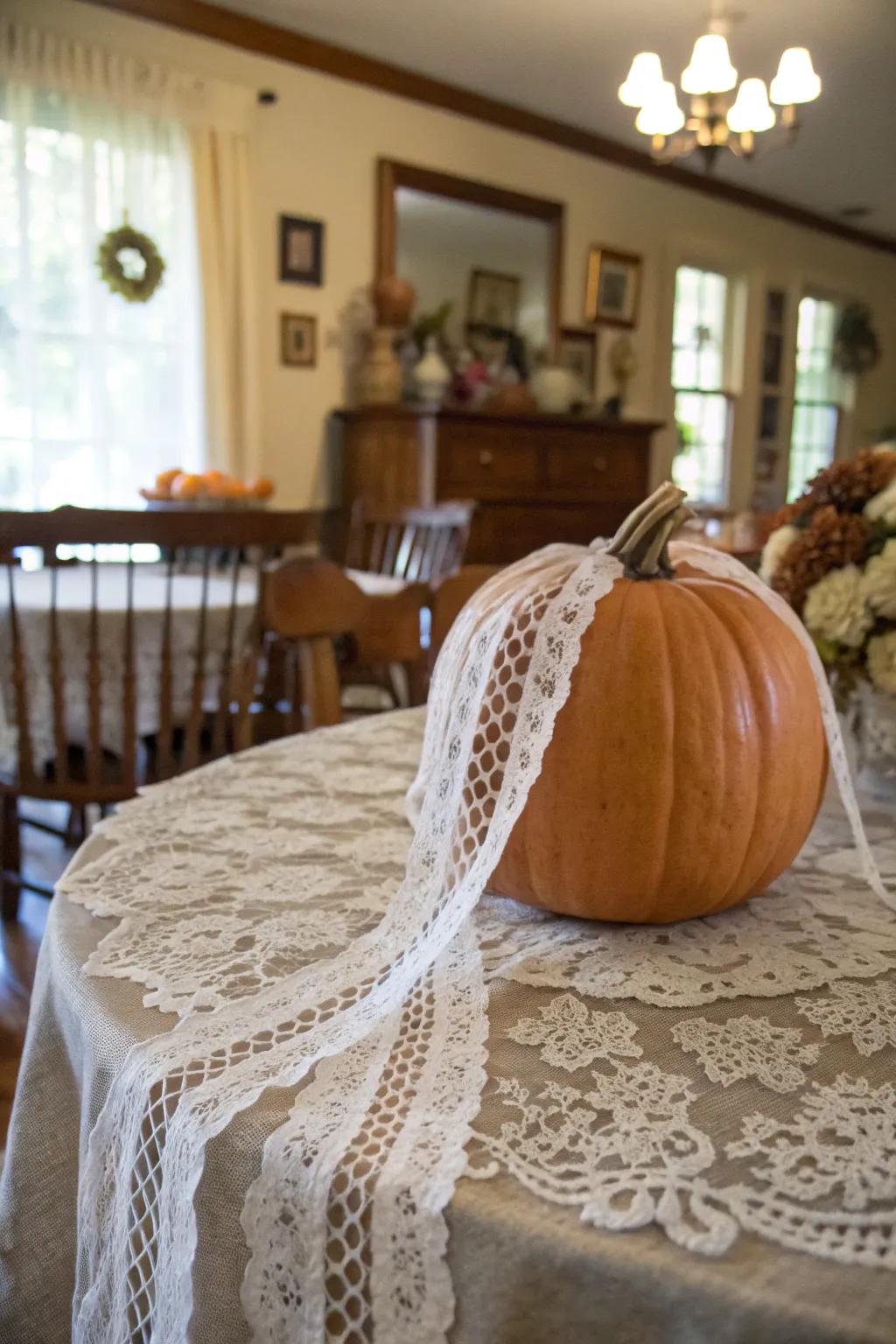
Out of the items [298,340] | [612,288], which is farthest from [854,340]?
[298,340]

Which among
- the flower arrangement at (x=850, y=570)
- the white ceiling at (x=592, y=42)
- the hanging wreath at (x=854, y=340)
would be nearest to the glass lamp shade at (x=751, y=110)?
the white ceiling at (x=592, y=42)

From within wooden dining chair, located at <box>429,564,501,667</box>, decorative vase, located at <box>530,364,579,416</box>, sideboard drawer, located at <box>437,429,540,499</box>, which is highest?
decorative vase, located at <box>530,364,579,416</box>

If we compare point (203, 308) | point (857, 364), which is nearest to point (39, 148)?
point (203, 308)

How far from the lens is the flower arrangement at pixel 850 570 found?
831 millimetres

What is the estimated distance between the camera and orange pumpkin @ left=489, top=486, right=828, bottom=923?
0.61 metres

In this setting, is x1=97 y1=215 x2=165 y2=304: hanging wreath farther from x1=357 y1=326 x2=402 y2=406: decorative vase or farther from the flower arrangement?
the flower arrangement

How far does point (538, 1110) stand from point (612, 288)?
5818 mm

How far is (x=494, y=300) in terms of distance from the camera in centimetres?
527

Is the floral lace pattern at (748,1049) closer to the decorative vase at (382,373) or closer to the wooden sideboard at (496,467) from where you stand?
the wooden sideboard at (496,467)

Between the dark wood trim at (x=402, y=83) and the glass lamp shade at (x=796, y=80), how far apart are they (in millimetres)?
1826

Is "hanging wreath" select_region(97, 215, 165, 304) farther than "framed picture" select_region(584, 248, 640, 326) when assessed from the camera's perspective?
No

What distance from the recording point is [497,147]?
16.5ft

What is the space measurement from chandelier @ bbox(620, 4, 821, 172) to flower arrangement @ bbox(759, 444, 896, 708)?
9.29 feet

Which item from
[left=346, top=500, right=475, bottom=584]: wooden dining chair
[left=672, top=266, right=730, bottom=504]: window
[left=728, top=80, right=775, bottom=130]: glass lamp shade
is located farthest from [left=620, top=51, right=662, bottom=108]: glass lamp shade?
[left=672, top=266, right=730, bottom=504]: window
